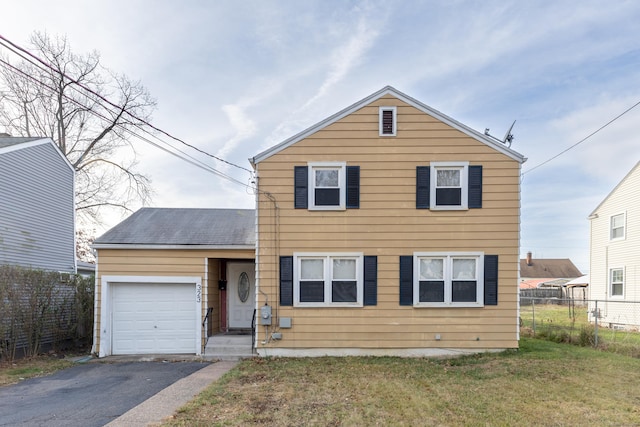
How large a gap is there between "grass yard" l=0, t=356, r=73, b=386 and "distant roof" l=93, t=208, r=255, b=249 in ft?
9.16

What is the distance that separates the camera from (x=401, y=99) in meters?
9.29

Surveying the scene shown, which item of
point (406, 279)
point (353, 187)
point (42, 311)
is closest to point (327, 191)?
point (353, 187)

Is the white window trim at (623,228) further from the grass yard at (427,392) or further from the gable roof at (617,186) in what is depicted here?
the grass yard at (427,392)

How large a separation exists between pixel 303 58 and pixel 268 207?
16.3 ft

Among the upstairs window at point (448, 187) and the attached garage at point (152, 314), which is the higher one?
the upstairs window at point (448, 187)

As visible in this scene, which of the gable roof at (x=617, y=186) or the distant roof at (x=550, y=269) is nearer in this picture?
the gable roof at (x=617, y=186)

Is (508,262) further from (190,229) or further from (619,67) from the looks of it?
(190,229)

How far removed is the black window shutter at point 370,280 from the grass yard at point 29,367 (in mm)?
7038

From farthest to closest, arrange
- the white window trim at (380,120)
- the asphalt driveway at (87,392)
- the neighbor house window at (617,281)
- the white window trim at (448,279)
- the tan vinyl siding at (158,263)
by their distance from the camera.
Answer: the neighbor house window at (617,281) → the tan vinyl siding at (158,263) → the white window trim at (380,120) → the white window trim at (448,279) → the asphalt driveway at (87,392)

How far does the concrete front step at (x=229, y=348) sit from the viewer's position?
30.1 feet

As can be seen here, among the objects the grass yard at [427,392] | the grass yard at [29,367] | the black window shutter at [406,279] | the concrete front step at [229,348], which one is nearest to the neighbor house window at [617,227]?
the grass yard at [427,392]

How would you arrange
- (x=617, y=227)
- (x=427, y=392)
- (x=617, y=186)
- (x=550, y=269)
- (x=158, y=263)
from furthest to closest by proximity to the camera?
1. (x=550, y=269)
2. (x=617, y=227)
3. (x=617, y=186)
4. (x=158, y=263)
5. (x=427, y=392)

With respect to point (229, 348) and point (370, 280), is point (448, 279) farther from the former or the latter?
point (229, 348)

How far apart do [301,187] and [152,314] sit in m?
5.02
